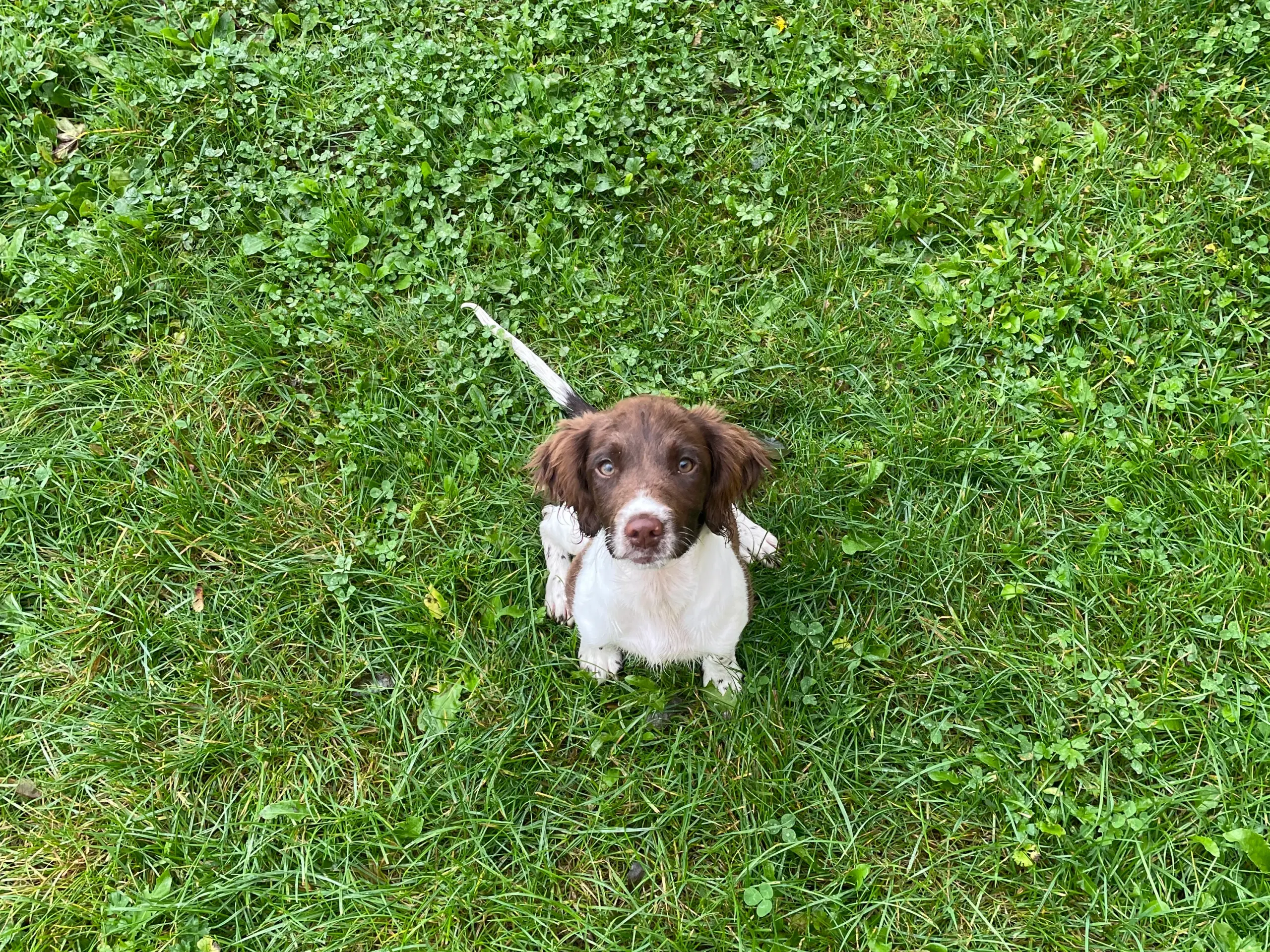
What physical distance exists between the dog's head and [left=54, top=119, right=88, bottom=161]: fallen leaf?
3.06 meters

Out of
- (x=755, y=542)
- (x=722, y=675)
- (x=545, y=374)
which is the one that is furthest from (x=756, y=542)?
(x=545, y=374)

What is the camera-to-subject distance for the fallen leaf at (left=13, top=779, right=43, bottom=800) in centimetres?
311

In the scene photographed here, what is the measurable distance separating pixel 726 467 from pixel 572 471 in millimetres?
469

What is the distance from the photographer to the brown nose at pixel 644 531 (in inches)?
93.7

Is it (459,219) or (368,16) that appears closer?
(459,219)

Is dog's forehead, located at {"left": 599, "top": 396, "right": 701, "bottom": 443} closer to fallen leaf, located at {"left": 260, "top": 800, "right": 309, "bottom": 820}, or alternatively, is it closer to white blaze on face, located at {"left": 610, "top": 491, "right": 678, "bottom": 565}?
white blaze on face, located at {"left": 610, "top": 491, "right": 678, "bottom": 565}

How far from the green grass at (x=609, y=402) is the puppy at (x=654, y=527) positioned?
12.6 inches

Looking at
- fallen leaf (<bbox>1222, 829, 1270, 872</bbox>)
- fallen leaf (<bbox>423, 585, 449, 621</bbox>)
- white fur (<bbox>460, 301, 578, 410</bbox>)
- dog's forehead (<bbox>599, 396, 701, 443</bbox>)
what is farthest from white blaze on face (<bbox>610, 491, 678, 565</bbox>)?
fallen leaf (<bbox>1222, 829, 1270, 872</bbox>)

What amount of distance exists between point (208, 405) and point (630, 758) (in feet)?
7.47

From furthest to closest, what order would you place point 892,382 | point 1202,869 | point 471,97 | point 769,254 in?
point 471,97 < point 769,254 < point 892,382 < point 1202,869

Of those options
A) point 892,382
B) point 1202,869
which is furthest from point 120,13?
point 1202,869

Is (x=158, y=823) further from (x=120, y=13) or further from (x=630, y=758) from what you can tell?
(x=120, y=13)

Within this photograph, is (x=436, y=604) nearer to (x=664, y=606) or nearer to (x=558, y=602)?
(x=558, y=602)

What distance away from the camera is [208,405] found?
376 centimetres
